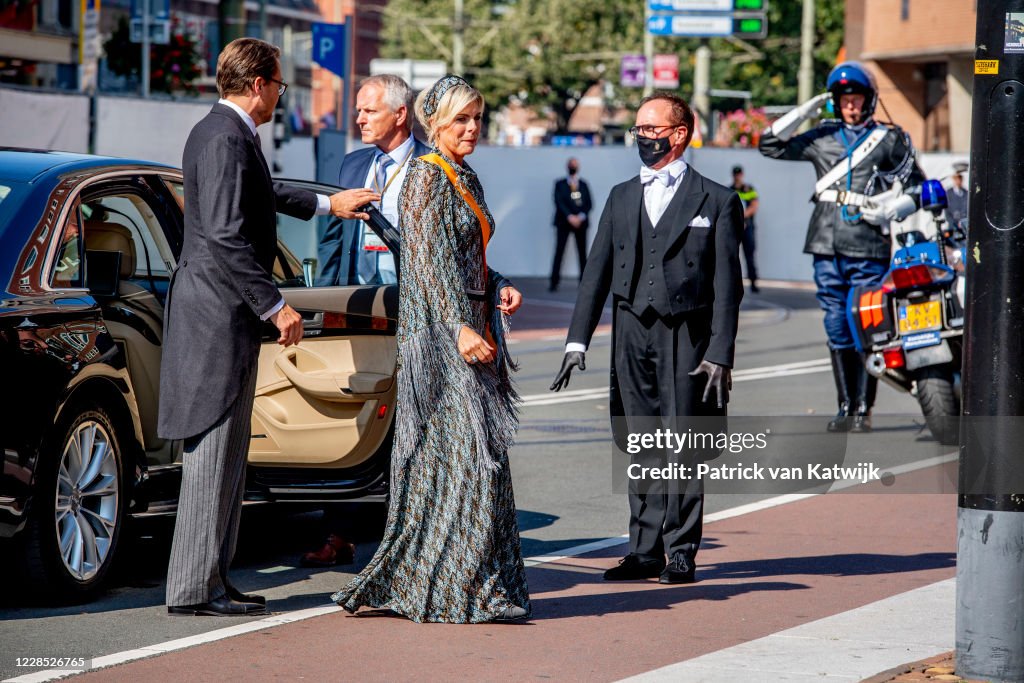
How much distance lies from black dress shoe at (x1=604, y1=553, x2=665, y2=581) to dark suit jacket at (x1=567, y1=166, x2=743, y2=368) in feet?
2.77

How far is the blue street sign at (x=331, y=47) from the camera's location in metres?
20.1

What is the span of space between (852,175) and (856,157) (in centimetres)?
11

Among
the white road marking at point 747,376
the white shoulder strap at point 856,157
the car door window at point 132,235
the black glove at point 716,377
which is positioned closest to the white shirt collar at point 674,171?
the black glove at point 716,377

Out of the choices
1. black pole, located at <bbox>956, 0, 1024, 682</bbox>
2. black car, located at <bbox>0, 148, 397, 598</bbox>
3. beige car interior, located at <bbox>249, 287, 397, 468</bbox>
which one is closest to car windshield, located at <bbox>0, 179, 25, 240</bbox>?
black car, located at <bbox>0, 148, 397, 598</bbox>

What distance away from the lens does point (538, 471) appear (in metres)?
9.23

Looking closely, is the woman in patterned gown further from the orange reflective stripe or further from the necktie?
the orange reflective stripe

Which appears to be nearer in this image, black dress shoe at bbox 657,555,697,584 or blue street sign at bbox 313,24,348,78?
black dress shoe at bbox 657,555,697,584

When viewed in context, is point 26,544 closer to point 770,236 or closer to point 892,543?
point 892,543

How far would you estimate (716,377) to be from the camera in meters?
6.19

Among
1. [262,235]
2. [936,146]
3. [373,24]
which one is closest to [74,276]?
[262,235]

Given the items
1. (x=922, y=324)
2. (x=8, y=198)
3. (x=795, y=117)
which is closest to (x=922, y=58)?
(x=795, y=117)

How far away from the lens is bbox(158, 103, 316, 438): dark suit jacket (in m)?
5.40

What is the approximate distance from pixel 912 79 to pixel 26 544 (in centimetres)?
3630

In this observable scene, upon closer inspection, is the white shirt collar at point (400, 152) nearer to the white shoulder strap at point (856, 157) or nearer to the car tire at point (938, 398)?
the white shoulder strap at point (856, 157)
